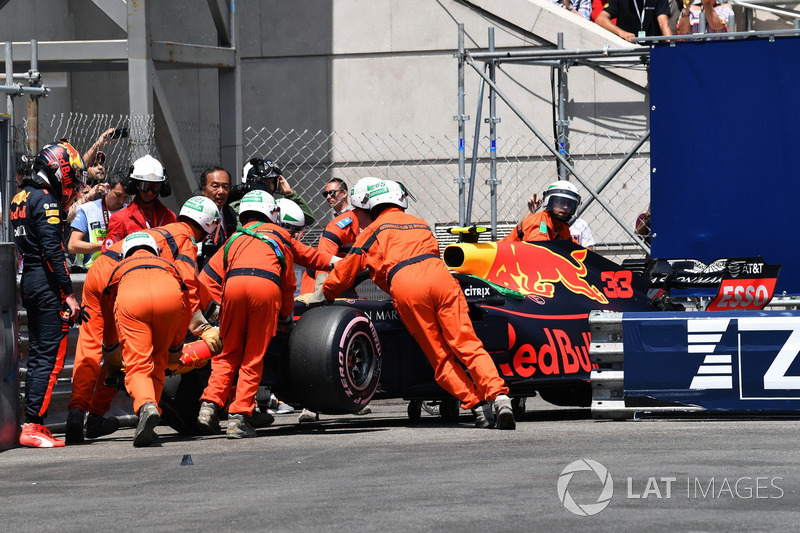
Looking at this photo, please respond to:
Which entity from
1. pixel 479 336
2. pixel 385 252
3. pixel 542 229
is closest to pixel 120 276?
pixel 385 252

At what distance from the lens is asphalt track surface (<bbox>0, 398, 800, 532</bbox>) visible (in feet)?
17.4

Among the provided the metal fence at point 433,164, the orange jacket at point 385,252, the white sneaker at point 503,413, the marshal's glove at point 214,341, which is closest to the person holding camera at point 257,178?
the orange jacket at point 385,252

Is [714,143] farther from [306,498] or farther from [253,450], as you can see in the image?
[306,498]

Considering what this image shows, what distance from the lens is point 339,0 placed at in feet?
51.2

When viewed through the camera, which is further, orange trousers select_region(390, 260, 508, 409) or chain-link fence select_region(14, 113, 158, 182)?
chain-link fence select_region(14, 113, 158, 182)

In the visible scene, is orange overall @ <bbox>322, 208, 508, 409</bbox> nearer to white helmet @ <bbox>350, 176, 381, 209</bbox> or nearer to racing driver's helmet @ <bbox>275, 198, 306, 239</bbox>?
white helmet @ <bbox>350, 176, 381, 209</bbox>

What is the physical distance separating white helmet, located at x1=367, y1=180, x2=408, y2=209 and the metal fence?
4783mm

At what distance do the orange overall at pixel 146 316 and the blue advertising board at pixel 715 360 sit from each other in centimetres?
295

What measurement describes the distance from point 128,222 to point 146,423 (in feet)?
6.28

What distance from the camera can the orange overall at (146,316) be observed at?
8.38 meters

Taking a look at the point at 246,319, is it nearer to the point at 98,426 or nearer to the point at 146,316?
the point at 146,316

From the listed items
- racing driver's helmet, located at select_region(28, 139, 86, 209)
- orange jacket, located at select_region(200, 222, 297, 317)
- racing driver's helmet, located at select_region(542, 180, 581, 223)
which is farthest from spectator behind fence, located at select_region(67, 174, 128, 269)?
racing driver's helmet, located at select_region(542, 180, 581, 223)

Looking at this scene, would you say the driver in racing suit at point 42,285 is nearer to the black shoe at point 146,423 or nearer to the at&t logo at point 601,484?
the black shoe at point 146,423

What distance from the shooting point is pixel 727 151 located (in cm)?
977
